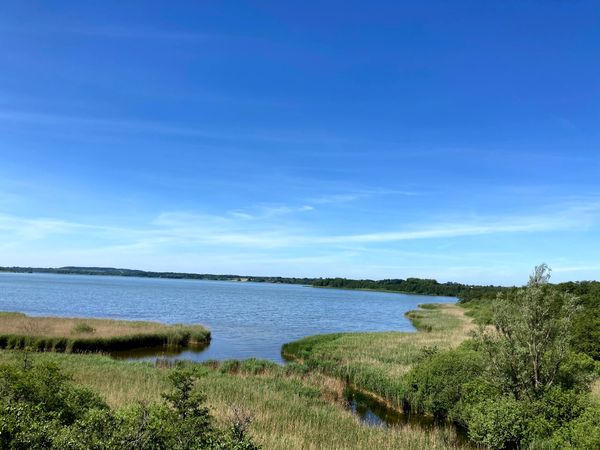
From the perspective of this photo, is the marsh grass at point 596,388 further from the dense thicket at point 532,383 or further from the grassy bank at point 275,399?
the grassy bank at point 275,399

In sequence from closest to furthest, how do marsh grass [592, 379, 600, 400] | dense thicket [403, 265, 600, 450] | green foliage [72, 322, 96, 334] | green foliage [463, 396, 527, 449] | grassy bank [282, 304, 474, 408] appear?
dense thicket [403, 265, 600, 450] → green foliage [463, 396, 527, 449] → marsh grass [592, 379, 600, 400] → grassy bank [282, 304, 474, 408] → green foliage [72, 322, 96, 334]

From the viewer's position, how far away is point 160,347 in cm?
4162

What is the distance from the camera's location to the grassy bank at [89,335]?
34.4 metres

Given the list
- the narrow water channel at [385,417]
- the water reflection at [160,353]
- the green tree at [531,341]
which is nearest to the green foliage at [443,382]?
the narrow water channel at [385,417]

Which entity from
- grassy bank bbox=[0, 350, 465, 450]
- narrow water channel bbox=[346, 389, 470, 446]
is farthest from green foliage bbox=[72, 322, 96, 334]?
narrow water channel bbox=[346, 389, 470, 446]

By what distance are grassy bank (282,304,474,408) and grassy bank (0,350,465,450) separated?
233cm

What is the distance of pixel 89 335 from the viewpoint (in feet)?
125

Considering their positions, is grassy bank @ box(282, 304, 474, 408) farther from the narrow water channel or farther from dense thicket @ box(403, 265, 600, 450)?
dense thicket @ box(403, 265, 600, 450)

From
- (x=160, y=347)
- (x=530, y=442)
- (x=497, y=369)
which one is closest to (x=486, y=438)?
(x=530, y=442)

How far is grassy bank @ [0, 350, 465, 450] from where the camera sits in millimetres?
14484

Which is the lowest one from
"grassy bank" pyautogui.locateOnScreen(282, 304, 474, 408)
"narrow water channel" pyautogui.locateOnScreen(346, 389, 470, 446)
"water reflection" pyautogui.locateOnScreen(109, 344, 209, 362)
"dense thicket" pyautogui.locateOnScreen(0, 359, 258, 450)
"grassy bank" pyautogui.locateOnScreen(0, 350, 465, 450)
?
"water reflection" pyautogui.locateOnScreen(109, 344, 209, 362)

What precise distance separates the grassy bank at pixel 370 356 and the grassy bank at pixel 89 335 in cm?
1105

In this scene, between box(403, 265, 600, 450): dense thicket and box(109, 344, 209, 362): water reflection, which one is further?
box(109, 344, 209, 362): water reflection

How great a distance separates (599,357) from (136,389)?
29.1 meters
